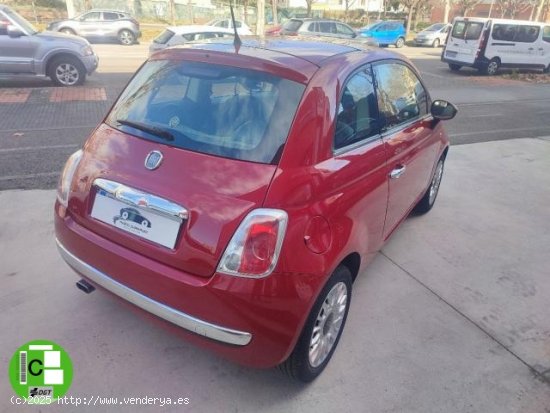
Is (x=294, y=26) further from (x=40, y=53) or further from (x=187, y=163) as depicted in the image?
(x=187, y=163)

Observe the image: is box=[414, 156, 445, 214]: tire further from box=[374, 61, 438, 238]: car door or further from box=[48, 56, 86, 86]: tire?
box=[48, 56, 86, 86]: tire

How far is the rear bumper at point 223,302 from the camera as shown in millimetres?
1905

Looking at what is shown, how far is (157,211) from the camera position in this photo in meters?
2.03

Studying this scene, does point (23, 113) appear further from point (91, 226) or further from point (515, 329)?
point (515, 329)

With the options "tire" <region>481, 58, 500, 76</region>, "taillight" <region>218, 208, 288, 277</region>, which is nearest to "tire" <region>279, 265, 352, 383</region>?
"taillight" <region>218, 208, 288, 277</region>

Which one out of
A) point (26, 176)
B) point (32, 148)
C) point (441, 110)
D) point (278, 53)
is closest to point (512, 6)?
point (441, 110)

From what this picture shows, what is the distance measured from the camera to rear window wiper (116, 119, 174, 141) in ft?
7.29

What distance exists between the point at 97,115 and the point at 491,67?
46.4 feet

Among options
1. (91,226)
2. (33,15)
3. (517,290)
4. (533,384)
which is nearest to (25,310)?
(91,226)

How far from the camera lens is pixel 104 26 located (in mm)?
18938

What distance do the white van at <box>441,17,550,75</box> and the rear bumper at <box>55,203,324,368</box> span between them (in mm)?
16040

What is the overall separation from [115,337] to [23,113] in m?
6.10

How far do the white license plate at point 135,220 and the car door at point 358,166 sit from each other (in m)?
0.76

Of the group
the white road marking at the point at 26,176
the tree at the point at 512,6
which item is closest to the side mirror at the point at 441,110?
the white road marking at the point at 26,176
